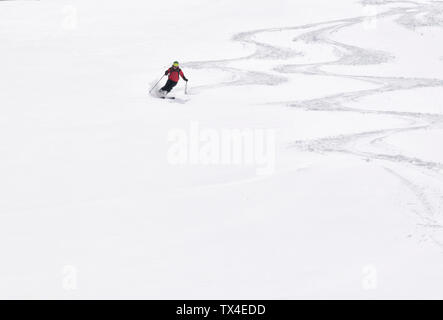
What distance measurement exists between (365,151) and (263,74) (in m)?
10.8

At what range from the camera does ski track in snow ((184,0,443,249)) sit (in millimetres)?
12009

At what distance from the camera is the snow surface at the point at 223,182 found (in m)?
9.05

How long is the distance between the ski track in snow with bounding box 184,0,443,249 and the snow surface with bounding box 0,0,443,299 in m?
0.07

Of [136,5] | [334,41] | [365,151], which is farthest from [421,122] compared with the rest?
[136,5]

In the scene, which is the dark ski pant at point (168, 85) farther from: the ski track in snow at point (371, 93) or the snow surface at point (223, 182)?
the ski track in snow at point (371, 93)

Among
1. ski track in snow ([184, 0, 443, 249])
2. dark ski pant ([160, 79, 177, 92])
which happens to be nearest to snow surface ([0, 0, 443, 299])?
ski track in snow ([184, 0, 443, 249])

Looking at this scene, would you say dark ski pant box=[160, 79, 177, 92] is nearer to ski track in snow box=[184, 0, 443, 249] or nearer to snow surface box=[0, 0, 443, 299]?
snow surface box=[0, 0, 443, 299]

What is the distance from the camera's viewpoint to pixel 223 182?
12281 millimetres

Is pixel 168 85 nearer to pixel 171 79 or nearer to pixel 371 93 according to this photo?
pixel 171 79

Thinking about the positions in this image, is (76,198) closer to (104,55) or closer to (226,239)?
(226,239)

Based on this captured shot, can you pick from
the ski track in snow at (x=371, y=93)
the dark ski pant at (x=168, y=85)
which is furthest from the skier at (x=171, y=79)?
the ski track in snow at (x=371, y=93)

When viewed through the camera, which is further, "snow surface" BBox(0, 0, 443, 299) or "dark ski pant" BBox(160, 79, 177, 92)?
"dark ski pant" BBox(160, 79, 177, 92)

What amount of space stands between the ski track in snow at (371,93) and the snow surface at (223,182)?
7cm

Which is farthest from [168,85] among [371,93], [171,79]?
[371,93]
